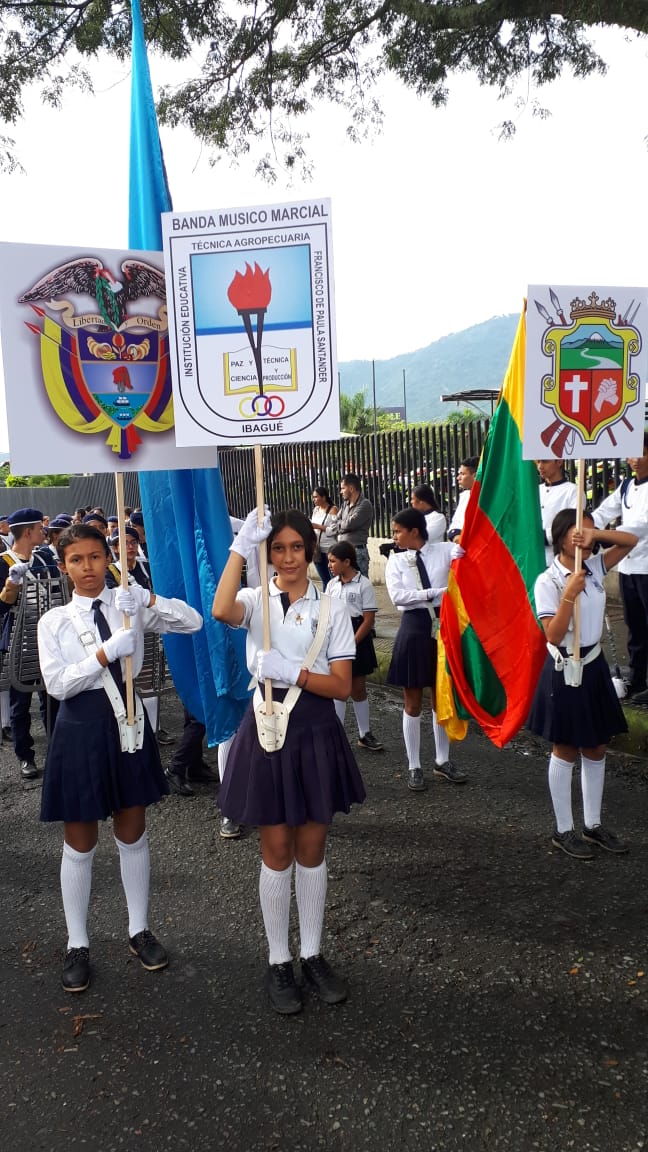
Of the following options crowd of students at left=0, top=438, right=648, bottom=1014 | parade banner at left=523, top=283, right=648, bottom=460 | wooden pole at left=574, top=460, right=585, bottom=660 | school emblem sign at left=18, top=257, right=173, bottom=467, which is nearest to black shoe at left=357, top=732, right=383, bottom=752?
crowd of students at left=0, top=438, right=648, bottom=1014

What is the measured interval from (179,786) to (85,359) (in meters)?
3.08

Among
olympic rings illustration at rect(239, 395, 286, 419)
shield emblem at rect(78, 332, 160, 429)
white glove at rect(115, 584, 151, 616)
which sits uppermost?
shield emblem at rect(78, 332, 160, 429)

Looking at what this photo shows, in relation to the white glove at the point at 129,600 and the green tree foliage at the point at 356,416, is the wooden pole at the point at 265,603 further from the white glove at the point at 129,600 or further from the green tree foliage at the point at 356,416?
the green tree foliage at the point at 356,416

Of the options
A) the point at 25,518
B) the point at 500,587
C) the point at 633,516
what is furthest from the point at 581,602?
the point at 25,518

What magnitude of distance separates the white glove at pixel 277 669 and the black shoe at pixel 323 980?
1132 mm

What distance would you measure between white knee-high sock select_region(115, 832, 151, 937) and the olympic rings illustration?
184 centimetres

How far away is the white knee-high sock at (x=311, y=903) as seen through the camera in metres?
3.35

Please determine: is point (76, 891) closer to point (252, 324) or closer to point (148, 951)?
point (148, 951)

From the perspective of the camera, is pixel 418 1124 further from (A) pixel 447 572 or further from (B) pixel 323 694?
(A) pixel 447 572

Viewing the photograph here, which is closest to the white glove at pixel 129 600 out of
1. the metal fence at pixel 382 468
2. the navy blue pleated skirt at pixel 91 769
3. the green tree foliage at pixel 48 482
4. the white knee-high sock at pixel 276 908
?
the navy blue pleated skirt at pixel 91 769

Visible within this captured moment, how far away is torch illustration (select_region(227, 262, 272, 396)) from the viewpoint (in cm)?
346

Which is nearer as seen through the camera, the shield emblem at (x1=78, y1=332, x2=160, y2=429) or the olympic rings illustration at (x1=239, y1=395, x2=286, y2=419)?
the olympic rings illustration at (x1=239, y1=395, x2=286, y2=419)

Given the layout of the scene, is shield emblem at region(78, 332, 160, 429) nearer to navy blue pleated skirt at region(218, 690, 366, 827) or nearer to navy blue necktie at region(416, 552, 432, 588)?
navy blue pleated skirt at region(218, 690, 366, 827)

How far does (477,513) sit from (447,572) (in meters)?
0.50
